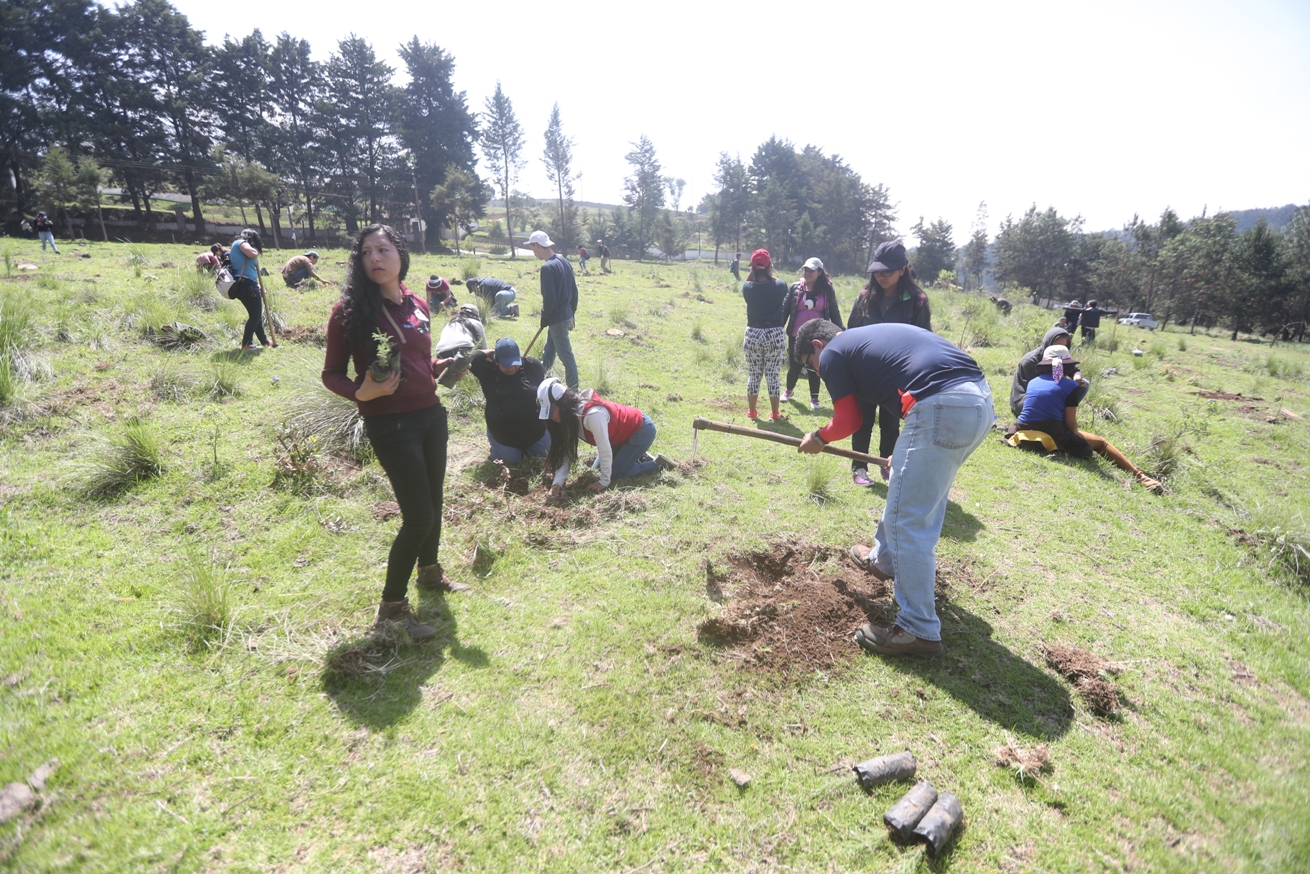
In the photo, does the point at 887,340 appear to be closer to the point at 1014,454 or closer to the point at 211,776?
the point at 211,776

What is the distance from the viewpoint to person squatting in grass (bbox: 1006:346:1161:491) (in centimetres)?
654

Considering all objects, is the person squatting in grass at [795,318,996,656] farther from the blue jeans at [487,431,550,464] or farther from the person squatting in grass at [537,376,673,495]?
the blue jeans at [487,431,550,464]

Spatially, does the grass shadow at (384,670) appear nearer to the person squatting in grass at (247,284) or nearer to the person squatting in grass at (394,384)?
the person squatting in grass at (394,384)

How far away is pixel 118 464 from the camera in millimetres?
4477

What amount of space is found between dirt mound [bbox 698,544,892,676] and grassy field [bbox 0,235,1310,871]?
2 centimetres

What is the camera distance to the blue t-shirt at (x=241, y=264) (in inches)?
303

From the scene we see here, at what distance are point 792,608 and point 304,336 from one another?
29.6 ft

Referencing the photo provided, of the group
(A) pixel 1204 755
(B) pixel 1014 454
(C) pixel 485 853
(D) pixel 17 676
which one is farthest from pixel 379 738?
(B) pixel 1014 454

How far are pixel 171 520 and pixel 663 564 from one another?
12.4ft

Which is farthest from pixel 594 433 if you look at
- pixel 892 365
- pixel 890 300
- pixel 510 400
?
pixel 890 300

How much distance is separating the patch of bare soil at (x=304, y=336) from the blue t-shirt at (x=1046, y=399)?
1034cm

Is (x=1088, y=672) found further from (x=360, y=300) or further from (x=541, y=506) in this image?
(x=360, y=300)

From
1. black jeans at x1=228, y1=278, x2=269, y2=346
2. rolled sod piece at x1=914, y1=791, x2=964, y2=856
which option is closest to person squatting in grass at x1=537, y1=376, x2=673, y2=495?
rolled sod piece at x1=914, y1=791, x2=964, y2=856

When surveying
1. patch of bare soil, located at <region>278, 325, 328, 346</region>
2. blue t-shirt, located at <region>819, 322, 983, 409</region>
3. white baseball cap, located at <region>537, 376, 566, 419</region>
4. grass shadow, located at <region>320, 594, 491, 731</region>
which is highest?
blue t-shirt, located at <region>819, 322, 983, 409</region>
